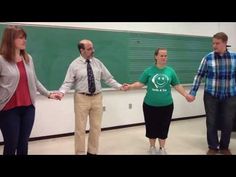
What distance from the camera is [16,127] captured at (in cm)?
238

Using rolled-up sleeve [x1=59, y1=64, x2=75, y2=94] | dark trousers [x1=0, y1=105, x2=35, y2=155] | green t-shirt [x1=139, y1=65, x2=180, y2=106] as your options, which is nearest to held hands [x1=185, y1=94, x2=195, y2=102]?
green t-shirt [x1=139, y1=65, x2=180, y2=106]

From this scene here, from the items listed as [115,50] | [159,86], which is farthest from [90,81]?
[115,50]

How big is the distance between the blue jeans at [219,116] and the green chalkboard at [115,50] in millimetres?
1919

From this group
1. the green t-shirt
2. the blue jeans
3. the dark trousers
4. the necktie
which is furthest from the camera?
the blue jeans

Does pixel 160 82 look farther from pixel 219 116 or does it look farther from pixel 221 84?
pixel 219 116

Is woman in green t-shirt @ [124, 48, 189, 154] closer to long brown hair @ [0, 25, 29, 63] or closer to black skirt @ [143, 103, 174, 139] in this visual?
black skirt @ [143, 103, 174, 139]

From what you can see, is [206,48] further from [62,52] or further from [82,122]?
[82,122]

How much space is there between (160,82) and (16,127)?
1781 mm

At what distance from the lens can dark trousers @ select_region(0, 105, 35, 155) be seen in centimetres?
236

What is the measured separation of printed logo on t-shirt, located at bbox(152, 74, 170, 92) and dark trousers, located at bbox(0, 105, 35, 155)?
156 centimetres

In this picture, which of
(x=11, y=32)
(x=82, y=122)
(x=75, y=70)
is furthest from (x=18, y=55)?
(x=82, y=122)

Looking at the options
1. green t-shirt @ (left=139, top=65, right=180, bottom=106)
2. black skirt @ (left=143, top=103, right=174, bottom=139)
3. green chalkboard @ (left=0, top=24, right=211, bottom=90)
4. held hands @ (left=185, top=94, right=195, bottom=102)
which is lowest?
black skirt @ (left=143, top=103, right=174, bottom=139)

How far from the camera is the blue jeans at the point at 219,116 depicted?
3.59 m

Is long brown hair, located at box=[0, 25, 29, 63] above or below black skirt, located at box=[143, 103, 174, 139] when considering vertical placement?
above
